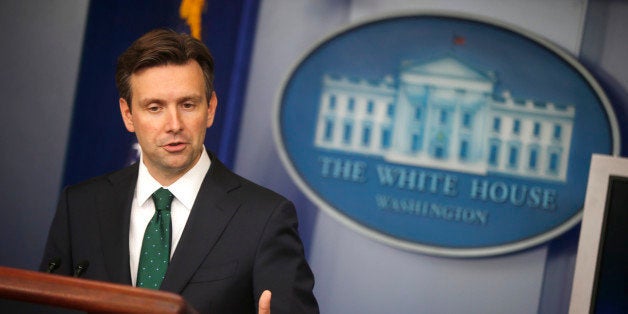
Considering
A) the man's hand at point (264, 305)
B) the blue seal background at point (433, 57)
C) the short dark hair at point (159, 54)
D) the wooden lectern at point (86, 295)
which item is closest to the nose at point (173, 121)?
the short dark hair at point (159, 54)

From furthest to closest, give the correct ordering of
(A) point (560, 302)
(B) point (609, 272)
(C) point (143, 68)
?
(A) point (560, 302) → (B) point (609, 272) → (C) point (143, 68)

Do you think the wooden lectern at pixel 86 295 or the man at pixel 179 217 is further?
the man at pixel 179 217

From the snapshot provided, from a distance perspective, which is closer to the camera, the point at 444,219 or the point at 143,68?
the point at 143,68

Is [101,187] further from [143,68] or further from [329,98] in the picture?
[329,98]

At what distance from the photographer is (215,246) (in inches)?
74.2

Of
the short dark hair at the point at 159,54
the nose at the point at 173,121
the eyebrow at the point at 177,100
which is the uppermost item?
the short dark hair at the point at 159,54

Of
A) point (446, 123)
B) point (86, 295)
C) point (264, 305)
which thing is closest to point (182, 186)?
point (264, 305)

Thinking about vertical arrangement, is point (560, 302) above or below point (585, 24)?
below

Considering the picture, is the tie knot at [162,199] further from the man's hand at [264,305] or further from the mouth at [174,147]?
the man's hand at [264,305]

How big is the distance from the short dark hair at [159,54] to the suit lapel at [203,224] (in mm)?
214

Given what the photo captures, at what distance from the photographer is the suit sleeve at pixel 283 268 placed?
1.82 m

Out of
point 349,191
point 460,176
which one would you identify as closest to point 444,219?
point 460,176

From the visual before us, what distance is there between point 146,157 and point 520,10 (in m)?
1.73

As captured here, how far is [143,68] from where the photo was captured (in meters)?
1.99
